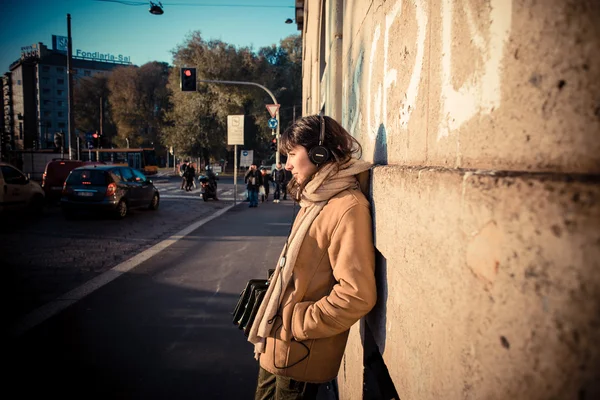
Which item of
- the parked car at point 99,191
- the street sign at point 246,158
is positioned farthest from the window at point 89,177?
the street sign at point 246,158

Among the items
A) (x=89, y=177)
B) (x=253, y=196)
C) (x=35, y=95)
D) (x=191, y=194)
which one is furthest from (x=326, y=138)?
(x=35, y=95)

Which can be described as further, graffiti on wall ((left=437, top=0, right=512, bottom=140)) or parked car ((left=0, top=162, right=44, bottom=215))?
parked car ((left=0, top=162, right=44, bottom=215))

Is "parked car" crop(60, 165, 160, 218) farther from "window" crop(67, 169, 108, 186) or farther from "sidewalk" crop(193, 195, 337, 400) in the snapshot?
"sidewalk" crop(193, 195, 337, 400)

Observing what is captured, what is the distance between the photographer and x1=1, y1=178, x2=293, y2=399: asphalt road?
8.98 ft

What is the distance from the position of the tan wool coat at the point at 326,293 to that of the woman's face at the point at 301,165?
0.77ft

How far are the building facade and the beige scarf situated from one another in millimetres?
79834

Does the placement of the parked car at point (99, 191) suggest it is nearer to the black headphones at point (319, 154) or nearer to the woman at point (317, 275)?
the woman at point (317, 275)

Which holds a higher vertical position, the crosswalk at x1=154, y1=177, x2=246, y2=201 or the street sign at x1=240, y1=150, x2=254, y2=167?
the street sign at x1=240, y1=150, x2=254, y2=167

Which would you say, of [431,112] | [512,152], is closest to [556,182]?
[512,152]

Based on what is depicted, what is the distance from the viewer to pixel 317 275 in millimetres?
1556

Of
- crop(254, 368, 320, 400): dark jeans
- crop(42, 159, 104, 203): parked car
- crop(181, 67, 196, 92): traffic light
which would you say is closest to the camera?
crop(254, 368, 320, 400): dark jeans

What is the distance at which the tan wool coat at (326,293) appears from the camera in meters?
1.38

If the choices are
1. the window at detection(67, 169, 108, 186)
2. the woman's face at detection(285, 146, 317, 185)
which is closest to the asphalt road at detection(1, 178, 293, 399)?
the woman's face at detection(285, 146, 317, 185)

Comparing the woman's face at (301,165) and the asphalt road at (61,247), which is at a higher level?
the woman's face at (301,165)
